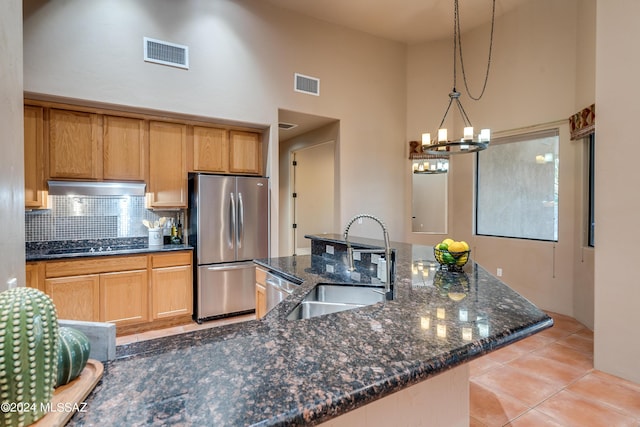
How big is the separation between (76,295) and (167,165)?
5.34 feet

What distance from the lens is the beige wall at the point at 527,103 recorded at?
12.9 feet

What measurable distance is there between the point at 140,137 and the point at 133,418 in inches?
147

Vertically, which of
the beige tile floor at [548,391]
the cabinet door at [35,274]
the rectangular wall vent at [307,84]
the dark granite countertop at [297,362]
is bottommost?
the beige tile floor at [548,391]

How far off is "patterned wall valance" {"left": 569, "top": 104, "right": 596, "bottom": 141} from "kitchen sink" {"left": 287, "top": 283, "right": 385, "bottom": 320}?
125 inches

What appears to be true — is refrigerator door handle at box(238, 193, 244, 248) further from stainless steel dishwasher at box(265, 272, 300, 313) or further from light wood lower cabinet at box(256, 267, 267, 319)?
stainless steel dishwasher at box(265, 272, 300, 313)

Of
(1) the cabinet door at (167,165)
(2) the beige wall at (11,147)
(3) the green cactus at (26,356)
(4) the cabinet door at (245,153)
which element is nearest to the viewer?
(3) the green cactus at (26,356)

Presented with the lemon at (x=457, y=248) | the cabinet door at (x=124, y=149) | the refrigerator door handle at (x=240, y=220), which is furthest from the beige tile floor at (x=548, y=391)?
the cabinet door at (x=124, y=149)

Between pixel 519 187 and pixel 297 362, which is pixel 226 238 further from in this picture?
pixel 519 187

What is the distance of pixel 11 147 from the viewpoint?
46.1 inches

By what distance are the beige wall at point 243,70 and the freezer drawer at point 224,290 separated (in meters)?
0.54

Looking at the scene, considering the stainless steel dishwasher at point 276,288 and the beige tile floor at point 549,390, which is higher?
the stainless steel dishwasher at point 276,288

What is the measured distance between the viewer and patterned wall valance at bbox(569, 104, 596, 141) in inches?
135

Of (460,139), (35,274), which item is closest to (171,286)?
Result: (35,274)

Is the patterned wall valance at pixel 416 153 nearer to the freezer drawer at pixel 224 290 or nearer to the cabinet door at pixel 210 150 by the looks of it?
the cabinet door at pixel 210 150
